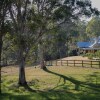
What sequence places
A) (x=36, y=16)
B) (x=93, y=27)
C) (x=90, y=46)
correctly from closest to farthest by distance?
(x=36, y=16) < (x=90, y=46) < (x=93, y=27)

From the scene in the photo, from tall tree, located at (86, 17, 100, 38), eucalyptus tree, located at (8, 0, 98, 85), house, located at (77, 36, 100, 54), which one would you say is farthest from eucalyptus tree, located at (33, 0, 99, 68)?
tall tree, located at (86, 17, 100, 38)

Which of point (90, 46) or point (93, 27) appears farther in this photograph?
point (93, 27)

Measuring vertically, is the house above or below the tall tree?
below

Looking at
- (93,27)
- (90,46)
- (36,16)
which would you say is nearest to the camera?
(36,16)

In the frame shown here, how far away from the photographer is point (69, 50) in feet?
316

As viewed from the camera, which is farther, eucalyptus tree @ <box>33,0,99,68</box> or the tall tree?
the tall tree

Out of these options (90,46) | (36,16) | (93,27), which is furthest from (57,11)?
(93,27)

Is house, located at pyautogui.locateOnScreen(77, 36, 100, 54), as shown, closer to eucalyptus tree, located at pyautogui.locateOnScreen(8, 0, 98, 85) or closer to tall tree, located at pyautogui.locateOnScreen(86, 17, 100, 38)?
tall tree, located at pyautogui.locateOnScreen(86, 17, 100, 38)

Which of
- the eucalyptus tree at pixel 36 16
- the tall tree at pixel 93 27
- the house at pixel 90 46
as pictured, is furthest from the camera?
the tall tree at pixel 93 27

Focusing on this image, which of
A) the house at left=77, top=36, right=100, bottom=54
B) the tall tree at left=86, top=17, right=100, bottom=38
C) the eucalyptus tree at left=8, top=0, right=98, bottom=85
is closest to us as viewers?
the eucalyptus tree at left=8, top=0, right=98, bottom=85

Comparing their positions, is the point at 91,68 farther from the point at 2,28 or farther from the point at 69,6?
the point at 2,28

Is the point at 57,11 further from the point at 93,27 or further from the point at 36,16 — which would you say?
the point at 93,27

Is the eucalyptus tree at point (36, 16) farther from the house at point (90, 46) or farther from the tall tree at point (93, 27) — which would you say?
the tall tree at point (93, 27)

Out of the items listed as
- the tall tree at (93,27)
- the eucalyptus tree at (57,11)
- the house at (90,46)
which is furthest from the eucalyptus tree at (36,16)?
the tall tree at (93,27)
